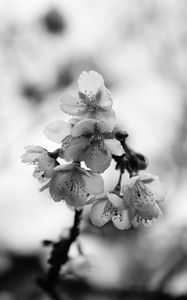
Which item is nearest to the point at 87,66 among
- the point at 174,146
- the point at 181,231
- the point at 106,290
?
the point at 174,146

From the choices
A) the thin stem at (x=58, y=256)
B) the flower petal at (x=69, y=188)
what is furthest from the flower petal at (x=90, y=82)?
the thin stem at (x=58, y=256)

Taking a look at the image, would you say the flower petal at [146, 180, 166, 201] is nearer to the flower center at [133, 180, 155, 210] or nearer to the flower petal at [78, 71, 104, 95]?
the flower center at [133, 180, 155, 210]

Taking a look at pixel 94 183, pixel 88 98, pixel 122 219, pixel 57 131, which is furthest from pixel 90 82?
pixel 122 219

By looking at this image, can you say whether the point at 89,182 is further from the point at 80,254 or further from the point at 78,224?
the point at 80,254

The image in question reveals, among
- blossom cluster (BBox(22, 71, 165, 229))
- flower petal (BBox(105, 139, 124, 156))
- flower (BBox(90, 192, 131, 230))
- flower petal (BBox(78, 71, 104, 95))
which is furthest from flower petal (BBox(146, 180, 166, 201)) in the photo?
flower petal (BBox(78, 71, 104, 95))

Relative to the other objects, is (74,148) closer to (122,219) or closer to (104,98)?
(104,98)

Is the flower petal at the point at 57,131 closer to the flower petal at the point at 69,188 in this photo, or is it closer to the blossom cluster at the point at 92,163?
the blossom cluster at the point at 92,163

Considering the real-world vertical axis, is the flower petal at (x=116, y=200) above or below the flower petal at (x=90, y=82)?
below
